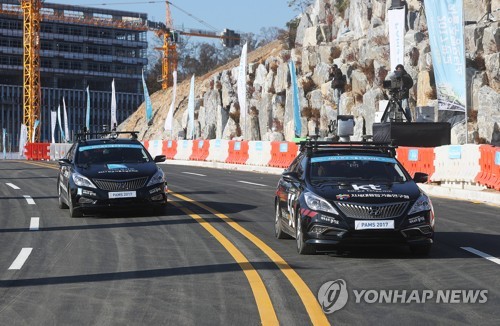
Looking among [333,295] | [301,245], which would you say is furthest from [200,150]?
[333,295]

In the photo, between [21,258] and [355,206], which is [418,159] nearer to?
[355,206]

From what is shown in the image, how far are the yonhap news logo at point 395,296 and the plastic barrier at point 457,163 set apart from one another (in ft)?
48.8

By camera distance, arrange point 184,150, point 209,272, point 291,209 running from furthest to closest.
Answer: point 184,150, point 291,209, point 209,272

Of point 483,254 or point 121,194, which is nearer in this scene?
point 483,254

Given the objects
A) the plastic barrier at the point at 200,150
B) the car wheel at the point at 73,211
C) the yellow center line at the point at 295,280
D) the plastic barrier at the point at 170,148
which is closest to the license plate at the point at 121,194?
the car wheel at the point at 73,211

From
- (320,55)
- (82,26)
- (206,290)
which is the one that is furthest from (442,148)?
(82,26)

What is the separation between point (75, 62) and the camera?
538ft

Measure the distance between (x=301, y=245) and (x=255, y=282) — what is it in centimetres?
224

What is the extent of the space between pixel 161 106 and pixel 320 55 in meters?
44.0

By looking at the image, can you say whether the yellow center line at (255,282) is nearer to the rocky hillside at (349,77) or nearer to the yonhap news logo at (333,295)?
the yonhap news logo at (333,295)

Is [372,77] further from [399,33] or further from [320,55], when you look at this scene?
[399,33]

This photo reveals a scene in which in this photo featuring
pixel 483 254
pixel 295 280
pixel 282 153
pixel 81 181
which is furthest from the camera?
pixel 282 153

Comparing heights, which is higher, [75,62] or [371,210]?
[75,62]

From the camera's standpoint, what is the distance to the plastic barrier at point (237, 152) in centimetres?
4112
